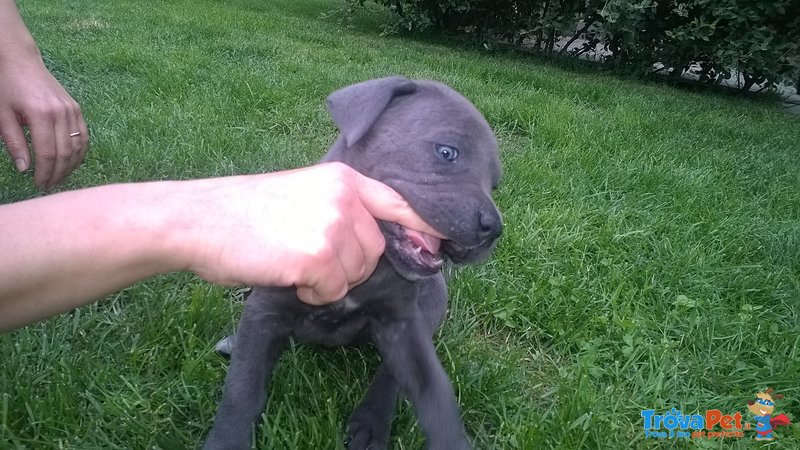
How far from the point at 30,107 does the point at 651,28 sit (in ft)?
25.5

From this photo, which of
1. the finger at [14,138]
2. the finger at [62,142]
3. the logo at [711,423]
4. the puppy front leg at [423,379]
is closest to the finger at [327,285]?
the puppy front leg at [423,379]

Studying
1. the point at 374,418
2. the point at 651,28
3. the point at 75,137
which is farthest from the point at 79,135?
the point at 651,28

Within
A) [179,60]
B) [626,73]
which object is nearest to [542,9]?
[626,73]

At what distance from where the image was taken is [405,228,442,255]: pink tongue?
1.74 metres

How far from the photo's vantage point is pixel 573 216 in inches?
134

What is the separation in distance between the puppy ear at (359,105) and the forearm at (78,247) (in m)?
0.66

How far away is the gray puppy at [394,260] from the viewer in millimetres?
1668

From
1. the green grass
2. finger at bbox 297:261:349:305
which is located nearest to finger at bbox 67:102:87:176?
the green grass

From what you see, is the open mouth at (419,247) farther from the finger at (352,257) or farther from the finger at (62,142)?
the finger at (62,142)

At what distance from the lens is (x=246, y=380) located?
1694 mm

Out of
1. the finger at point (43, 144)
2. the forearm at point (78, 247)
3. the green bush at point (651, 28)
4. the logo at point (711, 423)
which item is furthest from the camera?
the green bush at point (651, 28)

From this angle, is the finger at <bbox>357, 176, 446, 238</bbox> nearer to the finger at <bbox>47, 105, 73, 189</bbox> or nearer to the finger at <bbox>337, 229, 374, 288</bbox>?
the finger at <bbox>337, 229, 374, 288</bbox>

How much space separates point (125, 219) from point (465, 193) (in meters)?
0.88

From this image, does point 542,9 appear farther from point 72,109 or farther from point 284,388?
point 284,388
